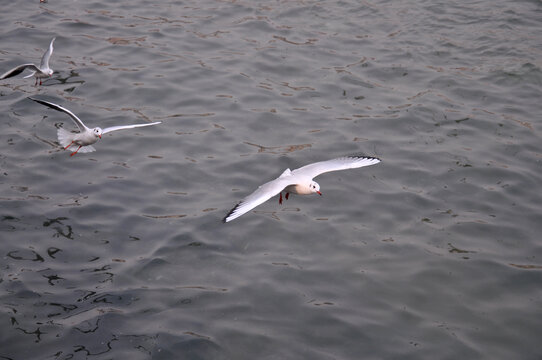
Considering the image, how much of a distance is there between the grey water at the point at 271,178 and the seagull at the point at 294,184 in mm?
806

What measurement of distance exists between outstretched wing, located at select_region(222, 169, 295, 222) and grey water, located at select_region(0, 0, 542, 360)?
3.08 ft

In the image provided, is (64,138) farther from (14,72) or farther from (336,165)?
(336,165)

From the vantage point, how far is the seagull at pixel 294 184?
7.34 meters

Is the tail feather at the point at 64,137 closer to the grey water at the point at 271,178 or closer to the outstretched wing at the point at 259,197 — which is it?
the grey water at the point at 271,178

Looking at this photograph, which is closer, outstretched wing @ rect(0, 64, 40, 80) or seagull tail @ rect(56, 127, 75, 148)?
seagull tail @ rect(56, 127, 75, 148)

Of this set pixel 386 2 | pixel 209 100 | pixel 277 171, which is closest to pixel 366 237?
pixel 277 171

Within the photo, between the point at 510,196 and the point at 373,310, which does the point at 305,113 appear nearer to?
the point at 510,196

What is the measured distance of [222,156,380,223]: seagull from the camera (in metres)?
7.34

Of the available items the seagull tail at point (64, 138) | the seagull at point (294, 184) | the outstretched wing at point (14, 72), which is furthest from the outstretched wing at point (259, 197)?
the outstretched wing at point (14, 72)

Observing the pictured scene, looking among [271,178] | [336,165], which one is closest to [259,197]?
[336,165]

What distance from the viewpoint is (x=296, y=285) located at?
25.3 feet

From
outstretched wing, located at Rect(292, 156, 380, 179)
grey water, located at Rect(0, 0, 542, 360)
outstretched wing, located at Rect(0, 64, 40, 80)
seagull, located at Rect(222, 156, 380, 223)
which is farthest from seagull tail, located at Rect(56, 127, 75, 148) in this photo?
outstretched wing, located at Rect(292, 156, 380, 179)

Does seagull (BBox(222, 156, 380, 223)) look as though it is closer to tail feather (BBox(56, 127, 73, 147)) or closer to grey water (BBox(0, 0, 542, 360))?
grey water (BBox(0, 0, 542, 360))

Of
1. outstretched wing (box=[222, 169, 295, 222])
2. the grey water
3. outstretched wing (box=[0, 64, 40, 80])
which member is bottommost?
the grey water
